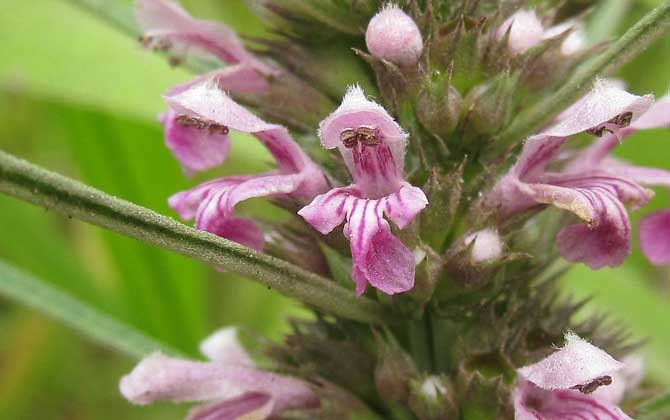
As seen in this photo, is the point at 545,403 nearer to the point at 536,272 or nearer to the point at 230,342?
the point at 536,272

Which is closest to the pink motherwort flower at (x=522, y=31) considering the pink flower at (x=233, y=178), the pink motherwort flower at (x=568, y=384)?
the pink flower at (x=233, y=178)

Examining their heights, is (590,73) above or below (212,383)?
above

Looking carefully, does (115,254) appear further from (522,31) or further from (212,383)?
(522,31)

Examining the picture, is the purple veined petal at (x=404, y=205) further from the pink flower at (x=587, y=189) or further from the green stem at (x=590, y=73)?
the green stem at (x=590, y=73)

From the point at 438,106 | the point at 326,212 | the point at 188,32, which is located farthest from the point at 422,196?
the point at 188,32

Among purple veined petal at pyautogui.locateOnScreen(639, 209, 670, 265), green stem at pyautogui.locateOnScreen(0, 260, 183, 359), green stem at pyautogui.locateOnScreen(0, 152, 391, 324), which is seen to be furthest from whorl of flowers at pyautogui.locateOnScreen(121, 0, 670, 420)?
green stem at pyautogui.locateOnScreen(0, 260, 183, 359)
